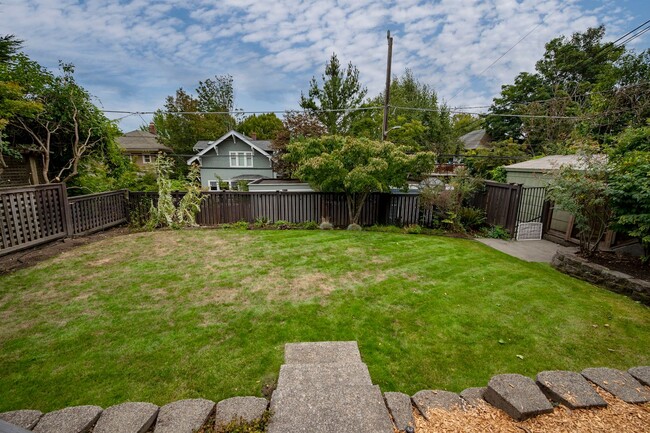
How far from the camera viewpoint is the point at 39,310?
3.60 m

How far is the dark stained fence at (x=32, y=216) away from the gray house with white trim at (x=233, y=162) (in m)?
12.7

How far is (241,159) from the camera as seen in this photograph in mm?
19609

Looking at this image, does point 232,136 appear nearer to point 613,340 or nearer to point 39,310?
point 39,310

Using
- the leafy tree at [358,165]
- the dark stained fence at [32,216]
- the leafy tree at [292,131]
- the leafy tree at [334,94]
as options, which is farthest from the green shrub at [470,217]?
the leafy tree at [334,94]

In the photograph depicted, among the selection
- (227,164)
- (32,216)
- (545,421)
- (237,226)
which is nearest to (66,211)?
(32,216)

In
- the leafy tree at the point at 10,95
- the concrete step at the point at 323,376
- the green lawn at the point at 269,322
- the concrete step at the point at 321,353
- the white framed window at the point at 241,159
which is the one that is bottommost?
the green lawn at the point at 269,322

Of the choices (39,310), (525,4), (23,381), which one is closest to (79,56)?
(39,310)

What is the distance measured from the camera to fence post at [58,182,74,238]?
21.3ft

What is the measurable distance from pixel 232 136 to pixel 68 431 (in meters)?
19.2

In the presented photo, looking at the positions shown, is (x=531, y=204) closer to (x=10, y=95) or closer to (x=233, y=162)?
(x=10, y=95)

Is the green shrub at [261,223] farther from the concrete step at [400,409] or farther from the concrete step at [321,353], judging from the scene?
the concrete step at [400,409]

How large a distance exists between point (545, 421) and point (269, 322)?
8.71 ft

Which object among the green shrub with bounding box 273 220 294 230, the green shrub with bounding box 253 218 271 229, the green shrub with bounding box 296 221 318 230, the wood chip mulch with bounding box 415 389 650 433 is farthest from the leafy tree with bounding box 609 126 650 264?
the green shrub with bounding box 253 218 271 229

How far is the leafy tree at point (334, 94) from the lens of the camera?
57.5 ft
